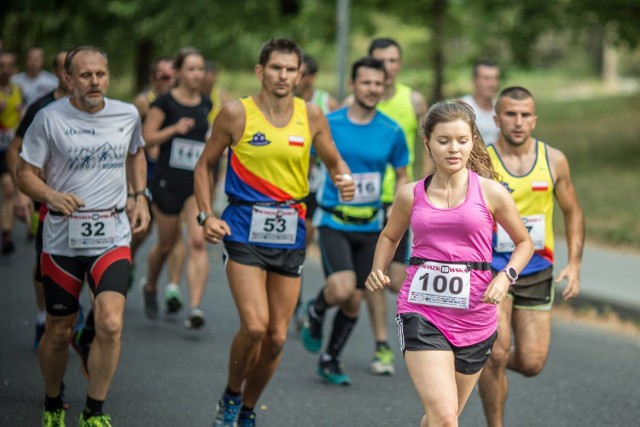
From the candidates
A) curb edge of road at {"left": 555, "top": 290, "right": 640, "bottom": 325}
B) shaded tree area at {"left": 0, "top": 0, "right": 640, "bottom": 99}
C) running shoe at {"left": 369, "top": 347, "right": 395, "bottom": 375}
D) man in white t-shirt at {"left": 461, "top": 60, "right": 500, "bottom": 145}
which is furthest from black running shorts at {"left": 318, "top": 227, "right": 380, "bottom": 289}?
shaded tree area at {"left": 0, "top": 0, "right": 640, "bottom": 99}

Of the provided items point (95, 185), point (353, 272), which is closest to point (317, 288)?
point (353, 272)

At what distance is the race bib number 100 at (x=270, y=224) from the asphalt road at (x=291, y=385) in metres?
1.10

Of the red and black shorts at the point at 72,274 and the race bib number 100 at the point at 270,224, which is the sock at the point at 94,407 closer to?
the red and black shorts at the point at 72,274

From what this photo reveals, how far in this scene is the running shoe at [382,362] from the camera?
8070mm

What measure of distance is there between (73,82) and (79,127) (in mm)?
248

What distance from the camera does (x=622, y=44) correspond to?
64.0 ft

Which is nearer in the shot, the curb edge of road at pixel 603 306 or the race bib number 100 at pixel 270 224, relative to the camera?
the race bib number 100 at pixel 270 224

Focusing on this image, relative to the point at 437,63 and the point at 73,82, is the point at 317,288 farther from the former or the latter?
the point at 437,63

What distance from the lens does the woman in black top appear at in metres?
9.35

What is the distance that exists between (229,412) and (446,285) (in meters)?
1.75

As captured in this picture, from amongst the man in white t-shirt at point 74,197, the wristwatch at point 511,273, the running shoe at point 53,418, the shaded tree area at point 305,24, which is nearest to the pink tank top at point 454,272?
the wristwatch at point 511,273

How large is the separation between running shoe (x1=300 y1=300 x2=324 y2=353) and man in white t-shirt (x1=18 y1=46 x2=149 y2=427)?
207cm

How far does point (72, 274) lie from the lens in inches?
246

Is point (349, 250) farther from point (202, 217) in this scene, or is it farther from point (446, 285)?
point (446, 285)
